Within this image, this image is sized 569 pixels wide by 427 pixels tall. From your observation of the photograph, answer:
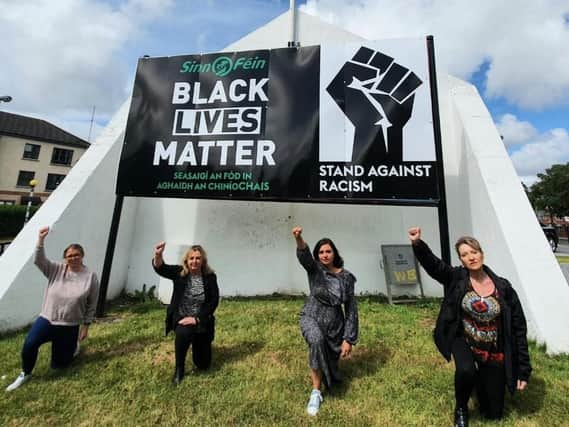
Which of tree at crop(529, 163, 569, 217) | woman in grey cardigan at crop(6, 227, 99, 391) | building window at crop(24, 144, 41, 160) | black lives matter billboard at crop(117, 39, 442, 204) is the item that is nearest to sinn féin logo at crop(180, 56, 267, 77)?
black lives matter billboard at crop(117, 39, 442, 204)

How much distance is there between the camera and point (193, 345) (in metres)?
3.13

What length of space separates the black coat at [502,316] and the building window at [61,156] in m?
39.5

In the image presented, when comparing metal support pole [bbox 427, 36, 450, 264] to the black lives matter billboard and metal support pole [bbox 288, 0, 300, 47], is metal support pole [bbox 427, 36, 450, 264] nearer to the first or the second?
the black lives matter billboard

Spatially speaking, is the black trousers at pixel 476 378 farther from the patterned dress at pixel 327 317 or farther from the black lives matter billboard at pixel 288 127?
the black lives matter billboard at pixel 288 127

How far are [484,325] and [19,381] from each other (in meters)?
4.15

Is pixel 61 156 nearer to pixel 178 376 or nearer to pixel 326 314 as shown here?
pixel 178 376

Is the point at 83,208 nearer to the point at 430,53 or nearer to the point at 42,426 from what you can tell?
the point at 42,426

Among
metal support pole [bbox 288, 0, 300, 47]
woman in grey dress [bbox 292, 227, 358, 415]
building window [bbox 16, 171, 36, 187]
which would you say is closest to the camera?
woman in grey dress [bbox 292, 227, 358, 415]

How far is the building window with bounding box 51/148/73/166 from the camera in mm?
32031

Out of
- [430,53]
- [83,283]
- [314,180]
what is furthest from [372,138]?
[83,283]

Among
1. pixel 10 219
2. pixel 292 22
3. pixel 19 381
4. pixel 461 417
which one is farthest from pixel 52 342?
pixel 10 219

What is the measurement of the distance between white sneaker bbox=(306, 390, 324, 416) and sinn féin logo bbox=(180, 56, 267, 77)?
182 inches

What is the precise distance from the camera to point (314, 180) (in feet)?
14.6

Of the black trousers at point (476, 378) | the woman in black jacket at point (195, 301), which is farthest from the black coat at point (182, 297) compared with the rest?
the black trousers at point (476, 378)
